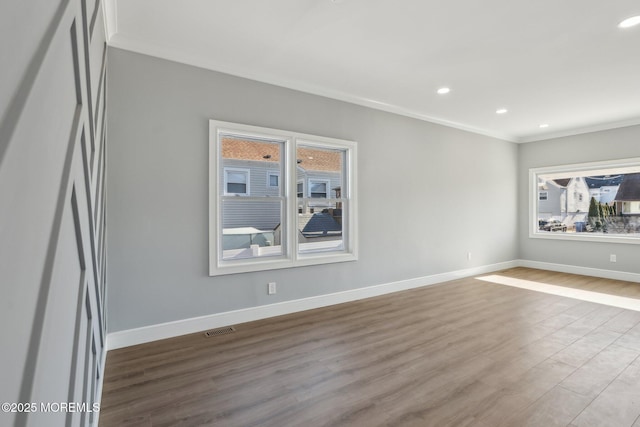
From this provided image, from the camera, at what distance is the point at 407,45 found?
9.77 ft

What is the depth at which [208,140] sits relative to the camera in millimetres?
3266

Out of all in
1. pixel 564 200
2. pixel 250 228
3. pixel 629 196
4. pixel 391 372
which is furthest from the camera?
pixel 564 200

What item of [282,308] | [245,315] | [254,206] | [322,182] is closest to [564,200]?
[322,182]

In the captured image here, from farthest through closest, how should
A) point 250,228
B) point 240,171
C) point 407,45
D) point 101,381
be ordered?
point 250,228 → point 240,171 → point 407,45 → point 101,381

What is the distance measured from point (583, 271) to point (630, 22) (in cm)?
487

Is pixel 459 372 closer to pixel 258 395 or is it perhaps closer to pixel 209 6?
pixel 258 395

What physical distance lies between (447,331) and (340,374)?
1447 mm

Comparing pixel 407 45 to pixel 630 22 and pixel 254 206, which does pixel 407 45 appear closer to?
pixel 630 22

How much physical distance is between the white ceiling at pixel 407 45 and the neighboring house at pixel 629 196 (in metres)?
1.76

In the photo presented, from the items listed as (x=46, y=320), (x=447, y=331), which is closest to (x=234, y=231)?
(x=447, y=331)

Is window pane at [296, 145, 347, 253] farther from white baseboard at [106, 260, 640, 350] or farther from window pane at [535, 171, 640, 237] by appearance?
window pane at [535, 171, 640, 237]

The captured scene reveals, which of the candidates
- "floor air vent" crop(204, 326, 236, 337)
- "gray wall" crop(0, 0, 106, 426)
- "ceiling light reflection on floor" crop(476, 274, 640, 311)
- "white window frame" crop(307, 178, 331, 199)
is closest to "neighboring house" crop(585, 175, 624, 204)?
"ceiling light reflection on floor" crop(476, 274, 640, 311)

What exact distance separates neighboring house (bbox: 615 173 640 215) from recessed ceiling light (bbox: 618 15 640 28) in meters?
4.10

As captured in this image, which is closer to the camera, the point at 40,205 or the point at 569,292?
the point at 40,205
